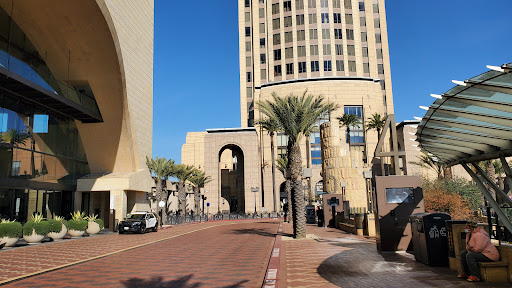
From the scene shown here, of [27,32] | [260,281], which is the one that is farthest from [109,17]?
[260,281]

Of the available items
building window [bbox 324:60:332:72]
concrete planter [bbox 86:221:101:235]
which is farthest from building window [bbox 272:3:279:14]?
concrete planter [bbox 86:221:101:235]

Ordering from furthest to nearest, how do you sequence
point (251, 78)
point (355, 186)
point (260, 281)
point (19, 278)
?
point (251, 78) → point (355, 186) → point (19, 278) → point (260, 281)

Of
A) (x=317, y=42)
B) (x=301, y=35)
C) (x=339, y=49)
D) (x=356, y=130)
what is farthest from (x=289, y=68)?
(x=356, y=130)

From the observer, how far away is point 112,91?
31297 millimetres

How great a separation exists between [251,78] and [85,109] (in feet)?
203

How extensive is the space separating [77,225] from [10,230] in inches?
266

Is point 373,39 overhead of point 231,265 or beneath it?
overhead

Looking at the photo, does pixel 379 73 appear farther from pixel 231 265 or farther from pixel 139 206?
pixel 231 265

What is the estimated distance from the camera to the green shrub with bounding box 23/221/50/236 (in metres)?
20.4

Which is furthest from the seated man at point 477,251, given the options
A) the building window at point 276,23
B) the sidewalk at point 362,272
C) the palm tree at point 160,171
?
the building window at point 276,23

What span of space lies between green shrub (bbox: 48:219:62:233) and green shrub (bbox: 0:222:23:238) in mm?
2811

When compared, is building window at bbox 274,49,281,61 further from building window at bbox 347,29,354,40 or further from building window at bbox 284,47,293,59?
building window at bbox 347,29,354,40

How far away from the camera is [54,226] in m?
22.3

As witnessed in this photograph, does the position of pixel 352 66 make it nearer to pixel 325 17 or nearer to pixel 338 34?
pixel 338 34
